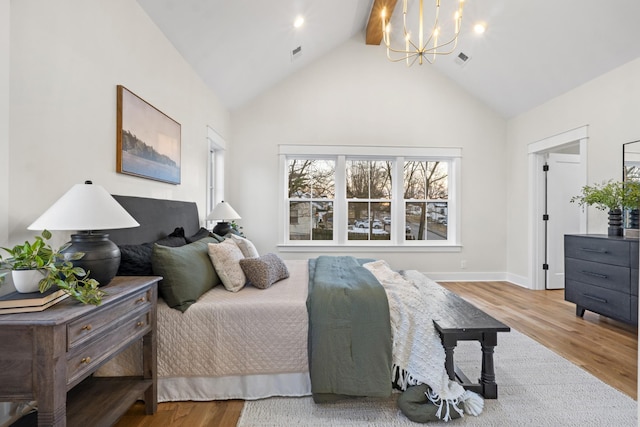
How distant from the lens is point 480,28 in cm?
365

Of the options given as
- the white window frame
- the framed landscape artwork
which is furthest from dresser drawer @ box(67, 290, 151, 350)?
the white window frame

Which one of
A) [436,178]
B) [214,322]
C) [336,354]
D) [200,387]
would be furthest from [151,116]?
[436,178]

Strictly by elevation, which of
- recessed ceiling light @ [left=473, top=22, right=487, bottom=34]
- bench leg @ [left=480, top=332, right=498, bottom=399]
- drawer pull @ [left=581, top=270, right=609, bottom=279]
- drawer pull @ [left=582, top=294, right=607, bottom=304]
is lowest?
bench leg @ [left=480, top=332, right=498, bottom=399]

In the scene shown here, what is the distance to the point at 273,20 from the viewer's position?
10.7ft

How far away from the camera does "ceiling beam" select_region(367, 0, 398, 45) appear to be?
3.84 meters

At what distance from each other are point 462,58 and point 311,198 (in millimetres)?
2872

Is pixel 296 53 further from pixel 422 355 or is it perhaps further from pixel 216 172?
pixel 422 355

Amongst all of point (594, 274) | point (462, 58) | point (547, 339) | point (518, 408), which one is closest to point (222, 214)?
point (518, 408)

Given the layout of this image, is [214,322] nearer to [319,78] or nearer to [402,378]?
[402,378]

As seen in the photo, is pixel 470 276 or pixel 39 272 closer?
pixel 39 272

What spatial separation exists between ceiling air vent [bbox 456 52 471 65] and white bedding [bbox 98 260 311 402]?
4.09 m

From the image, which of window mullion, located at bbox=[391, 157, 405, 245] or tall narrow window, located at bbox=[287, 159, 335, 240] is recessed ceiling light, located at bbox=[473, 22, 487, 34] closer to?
window mullion, located at bbox=[391, 157, 405, 245]

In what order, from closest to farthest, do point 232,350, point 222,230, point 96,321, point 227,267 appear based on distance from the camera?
point 96,321, point 232,350, point 227,267, point 222,230

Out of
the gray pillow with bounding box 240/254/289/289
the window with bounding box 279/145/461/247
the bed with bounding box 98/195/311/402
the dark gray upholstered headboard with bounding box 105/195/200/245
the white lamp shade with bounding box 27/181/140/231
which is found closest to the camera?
the white lamp shade with bounding box 27/181/140/231
